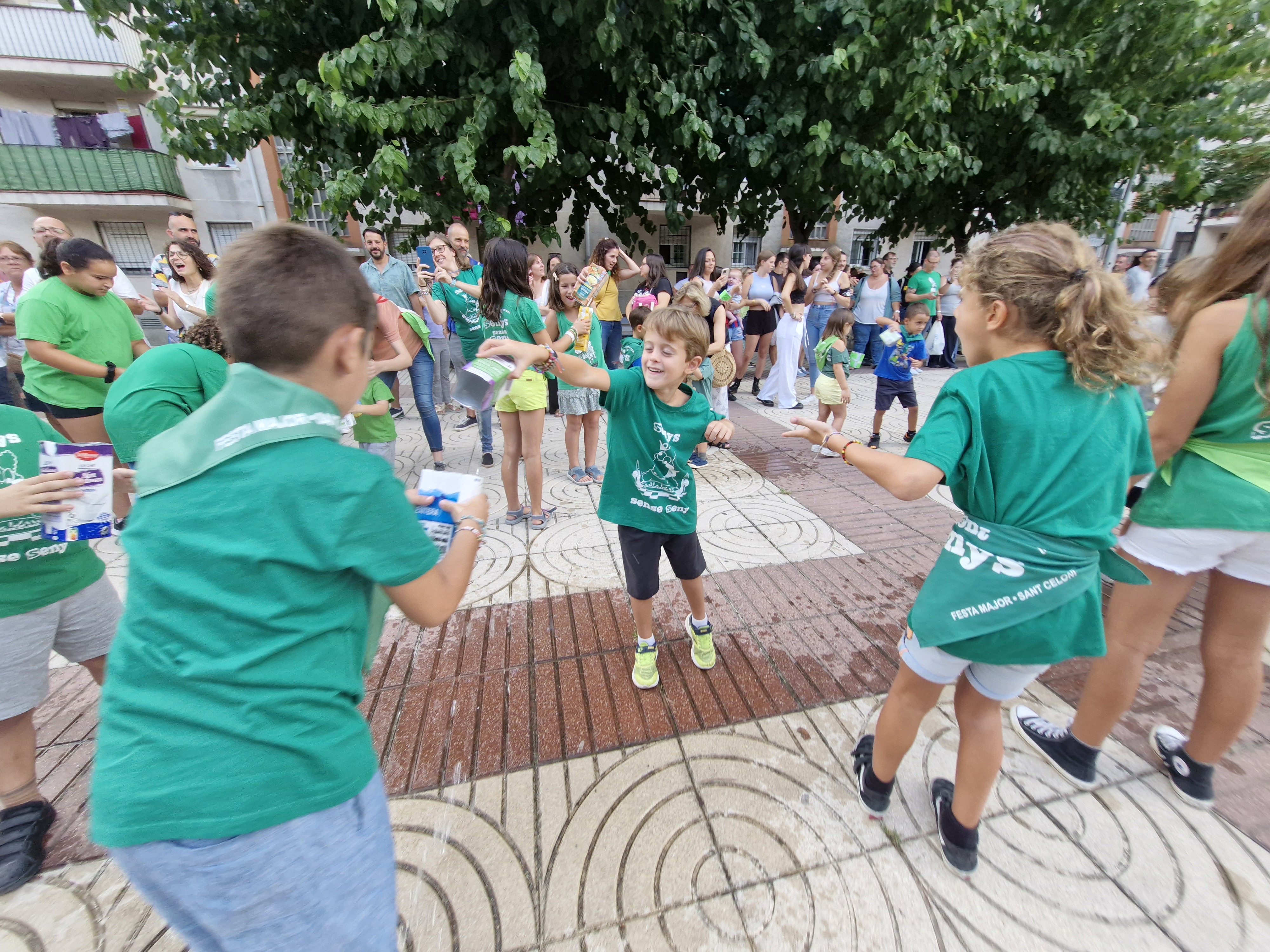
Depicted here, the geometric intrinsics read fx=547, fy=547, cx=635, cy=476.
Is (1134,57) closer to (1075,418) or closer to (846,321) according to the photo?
(846,321)

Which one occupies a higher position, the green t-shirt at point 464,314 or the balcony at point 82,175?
the balcony at point 82,175

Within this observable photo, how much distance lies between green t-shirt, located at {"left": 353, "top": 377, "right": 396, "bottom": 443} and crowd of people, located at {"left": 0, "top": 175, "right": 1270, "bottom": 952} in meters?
1.07

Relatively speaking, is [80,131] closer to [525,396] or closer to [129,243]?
[129,243]

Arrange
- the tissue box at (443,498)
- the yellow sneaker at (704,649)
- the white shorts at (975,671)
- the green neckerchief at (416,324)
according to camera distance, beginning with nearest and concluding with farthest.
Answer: the tissue box at (443,498) → the white shorts at (975,671) → the yellow sneaker at (704,649) → the green neckerchief at (416,324)

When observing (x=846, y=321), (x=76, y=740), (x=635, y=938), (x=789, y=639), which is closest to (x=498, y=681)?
(x=635, y=938)

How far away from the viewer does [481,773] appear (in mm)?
2084

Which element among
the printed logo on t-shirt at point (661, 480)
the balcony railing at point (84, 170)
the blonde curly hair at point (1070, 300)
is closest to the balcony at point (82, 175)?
the balcony railing at point (84, 170)

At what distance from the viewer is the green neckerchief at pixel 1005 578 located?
4.60ft

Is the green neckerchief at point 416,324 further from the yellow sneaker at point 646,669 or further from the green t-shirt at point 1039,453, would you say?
the green t-shirt at point 1039,453

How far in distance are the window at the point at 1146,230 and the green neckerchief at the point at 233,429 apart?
113 ft

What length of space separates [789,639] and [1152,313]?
2357mm

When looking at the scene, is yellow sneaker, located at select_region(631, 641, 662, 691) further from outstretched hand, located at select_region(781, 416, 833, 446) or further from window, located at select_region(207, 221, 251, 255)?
window, located at select_region(207, 221, 251, 255)

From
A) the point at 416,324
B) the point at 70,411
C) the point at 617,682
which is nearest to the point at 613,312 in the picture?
the point at 416,324

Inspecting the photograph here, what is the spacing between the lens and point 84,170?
13.1 meters
